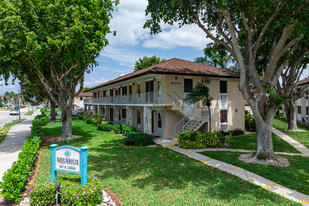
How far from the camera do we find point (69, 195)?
5754 millimetres

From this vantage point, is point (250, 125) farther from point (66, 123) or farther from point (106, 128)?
point (66, 123)

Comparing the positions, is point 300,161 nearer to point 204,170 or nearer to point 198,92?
point 204,170

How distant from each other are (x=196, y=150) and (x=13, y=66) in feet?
46.5

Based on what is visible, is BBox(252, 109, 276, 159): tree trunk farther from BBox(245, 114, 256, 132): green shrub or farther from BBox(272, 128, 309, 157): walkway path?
BBox(245, 114, 256, 132): green shrub

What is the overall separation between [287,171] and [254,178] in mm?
1996

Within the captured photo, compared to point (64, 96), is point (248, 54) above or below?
above

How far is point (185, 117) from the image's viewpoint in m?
17.2

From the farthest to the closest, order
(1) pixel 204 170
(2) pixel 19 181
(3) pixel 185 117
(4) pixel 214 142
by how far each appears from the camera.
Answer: (3) pixel 185 117
(4) pixel 214 142
(1) pixel 204 170
(2) pixel 19 181

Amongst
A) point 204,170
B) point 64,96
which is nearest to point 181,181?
point 204,170

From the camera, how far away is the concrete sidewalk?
662cm

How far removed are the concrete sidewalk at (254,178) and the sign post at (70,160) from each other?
6232mm

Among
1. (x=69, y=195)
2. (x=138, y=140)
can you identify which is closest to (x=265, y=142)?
(x=138, y=140)

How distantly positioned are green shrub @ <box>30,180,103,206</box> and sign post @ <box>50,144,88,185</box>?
360mm

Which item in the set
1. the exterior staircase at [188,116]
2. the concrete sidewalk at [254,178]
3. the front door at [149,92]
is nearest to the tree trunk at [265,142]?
the concrete sidewalk at [254,178]
